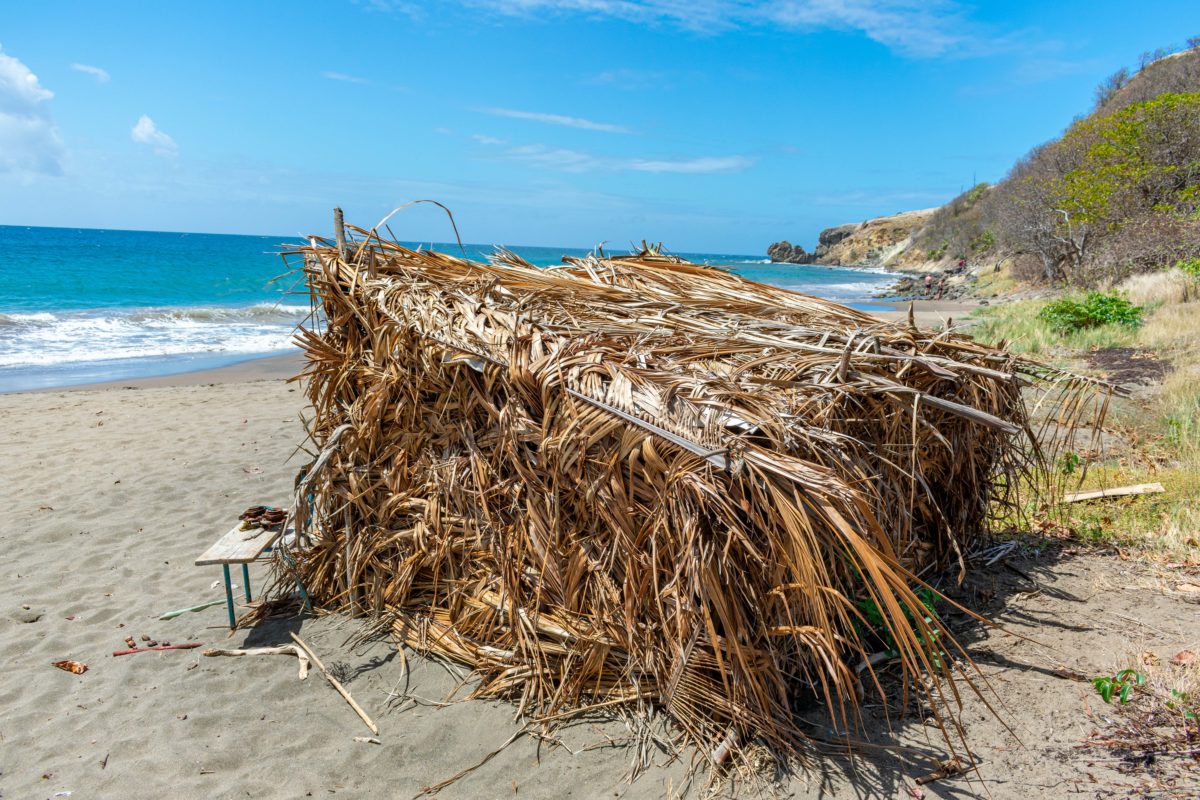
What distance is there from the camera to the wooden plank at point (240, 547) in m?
4.09

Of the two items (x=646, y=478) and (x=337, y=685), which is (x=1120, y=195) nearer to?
(x=646, y=478)

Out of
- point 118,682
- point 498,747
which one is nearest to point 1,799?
point 118,682

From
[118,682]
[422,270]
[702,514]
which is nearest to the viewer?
[702,514]

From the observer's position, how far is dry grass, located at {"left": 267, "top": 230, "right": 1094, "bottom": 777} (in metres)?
2.78

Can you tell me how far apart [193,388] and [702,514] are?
475 inches

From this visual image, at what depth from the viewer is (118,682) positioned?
3.97m

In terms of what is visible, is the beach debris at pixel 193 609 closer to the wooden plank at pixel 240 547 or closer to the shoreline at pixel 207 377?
the wooden plank at pixel 240 547

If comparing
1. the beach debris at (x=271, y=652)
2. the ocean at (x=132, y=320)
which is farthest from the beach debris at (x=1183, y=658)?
the beach debris at (x=271, y=652)

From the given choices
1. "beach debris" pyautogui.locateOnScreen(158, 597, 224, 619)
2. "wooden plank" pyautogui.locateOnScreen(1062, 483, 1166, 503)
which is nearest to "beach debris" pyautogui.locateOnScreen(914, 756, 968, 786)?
"wooden plank" pyautogui.locateOnScreen(1062, 483, 1166, 503)

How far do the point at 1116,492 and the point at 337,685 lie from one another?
5.16m

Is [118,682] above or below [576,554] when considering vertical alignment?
below

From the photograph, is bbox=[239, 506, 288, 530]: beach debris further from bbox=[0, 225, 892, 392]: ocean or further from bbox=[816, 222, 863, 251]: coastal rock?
bbox=[816, 222, 863, 251]: coastal rock

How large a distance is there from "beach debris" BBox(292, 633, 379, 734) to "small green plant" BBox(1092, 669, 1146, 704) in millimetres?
3123

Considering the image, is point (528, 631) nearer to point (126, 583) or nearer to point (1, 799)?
point (1, 799)
